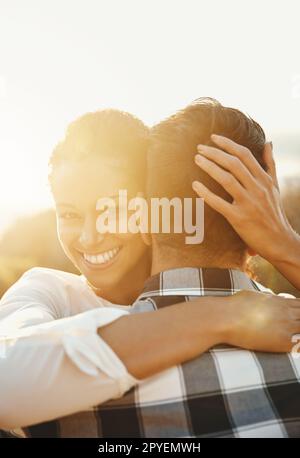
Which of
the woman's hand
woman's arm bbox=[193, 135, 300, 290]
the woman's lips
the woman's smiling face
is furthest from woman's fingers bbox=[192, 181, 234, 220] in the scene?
Result: the woman's lips

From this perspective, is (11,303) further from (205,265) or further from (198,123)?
(198,123)

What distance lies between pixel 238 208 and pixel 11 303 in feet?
2.62

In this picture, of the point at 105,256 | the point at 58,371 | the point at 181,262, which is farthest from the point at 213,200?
the point at 105,256

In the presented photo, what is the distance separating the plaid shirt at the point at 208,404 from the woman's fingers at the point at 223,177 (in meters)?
0.43

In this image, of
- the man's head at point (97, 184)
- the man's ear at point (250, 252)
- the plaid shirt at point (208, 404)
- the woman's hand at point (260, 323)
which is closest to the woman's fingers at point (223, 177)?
the man's ear at point (250, 252)

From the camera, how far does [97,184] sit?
2.07 meters

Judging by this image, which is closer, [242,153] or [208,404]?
[208,404]

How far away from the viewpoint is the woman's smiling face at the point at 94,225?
6.80 feet

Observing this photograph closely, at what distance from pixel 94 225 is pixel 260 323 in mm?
957

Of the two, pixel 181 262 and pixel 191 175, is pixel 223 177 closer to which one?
pixel 191 175

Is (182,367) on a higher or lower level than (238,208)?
lower

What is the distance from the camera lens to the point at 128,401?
4.04 feet
